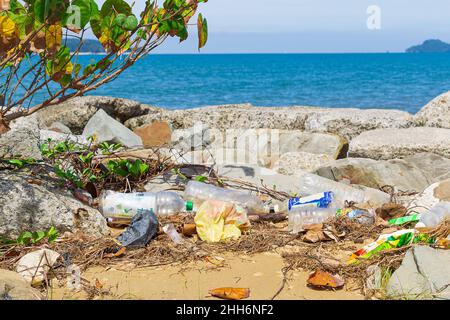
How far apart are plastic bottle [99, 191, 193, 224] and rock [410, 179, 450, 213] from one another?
181cm

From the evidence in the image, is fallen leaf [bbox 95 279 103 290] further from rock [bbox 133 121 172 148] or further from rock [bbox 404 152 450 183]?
rock [bbox 133 121 172 148]

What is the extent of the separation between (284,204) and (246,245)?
3.69 feet

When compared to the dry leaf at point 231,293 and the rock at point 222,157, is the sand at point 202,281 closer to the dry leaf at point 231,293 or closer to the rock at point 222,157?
the dry leaf at point 231,293

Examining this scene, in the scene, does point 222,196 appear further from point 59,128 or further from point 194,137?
point 59,128

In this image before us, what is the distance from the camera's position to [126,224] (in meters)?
4.58

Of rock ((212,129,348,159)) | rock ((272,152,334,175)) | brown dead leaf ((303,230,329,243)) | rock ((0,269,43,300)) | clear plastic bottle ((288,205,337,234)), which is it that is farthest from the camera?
rock ((212,129,348,159))

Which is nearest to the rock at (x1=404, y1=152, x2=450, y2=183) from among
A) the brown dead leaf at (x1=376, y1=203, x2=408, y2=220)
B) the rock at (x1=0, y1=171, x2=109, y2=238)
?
the brown dead leaf at (x1=376, y1=203, x2=408, y2=220)

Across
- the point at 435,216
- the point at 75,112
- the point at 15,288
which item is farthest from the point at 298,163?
the point at 15,288

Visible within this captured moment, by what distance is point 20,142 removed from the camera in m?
5.01

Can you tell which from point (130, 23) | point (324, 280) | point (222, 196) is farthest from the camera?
point (222, 196)

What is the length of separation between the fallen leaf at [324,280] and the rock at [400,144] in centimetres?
385

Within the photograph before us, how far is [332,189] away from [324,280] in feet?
7.16

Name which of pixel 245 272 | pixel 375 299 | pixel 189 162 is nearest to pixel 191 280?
pixel 245 272

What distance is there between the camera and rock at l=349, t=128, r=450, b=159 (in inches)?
273
